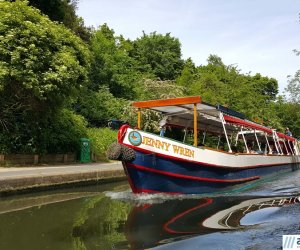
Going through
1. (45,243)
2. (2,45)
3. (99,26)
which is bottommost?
(45,243)

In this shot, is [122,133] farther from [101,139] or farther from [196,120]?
[101,139]

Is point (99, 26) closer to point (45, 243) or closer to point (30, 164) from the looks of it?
point (30, 164)

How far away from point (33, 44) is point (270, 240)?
14023 mm

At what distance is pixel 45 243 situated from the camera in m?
7.06

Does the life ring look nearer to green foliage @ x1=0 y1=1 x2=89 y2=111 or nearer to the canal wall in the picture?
the canal wall

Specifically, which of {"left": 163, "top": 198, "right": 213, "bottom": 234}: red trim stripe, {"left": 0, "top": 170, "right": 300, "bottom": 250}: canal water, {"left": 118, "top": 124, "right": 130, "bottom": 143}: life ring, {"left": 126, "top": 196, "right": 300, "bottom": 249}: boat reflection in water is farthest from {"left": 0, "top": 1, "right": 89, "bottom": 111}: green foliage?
{"left": 163, "top": 198, "right": 213, "bottom": 234}: red trim stripe

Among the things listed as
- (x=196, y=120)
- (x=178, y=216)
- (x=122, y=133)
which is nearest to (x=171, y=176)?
(x=122, y=133)

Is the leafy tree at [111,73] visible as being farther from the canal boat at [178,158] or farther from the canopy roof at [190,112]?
the canal boat at [178,158]

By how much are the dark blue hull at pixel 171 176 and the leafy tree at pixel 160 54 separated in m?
38.3

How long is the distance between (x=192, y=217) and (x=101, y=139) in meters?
17.0

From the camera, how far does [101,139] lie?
83.8ft

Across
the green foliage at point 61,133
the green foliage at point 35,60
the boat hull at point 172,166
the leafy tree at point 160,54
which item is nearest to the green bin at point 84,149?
the green foliage at point 61,133

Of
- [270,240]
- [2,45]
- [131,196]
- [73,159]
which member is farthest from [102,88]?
[270,240]

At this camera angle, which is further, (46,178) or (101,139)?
(101,139)
